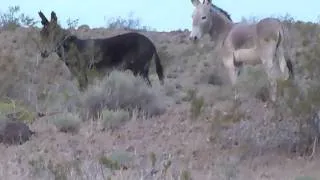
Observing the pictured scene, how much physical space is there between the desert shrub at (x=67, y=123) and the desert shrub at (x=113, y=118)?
1.49 feet

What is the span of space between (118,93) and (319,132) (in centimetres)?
539

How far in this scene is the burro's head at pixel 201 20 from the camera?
16984 mm

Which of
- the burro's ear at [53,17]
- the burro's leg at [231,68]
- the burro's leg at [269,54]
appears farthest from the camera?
the burro's ear at [53,17]

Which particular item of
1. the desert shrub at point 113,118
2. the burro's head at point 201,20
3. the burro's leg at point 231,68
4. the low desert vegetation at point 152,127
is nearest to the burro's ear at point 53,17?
the low desert vegetation at point 152,127

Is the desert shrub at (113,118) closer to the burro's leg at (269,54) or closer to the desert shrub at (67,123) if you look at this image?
the desert shrub at (67,123)

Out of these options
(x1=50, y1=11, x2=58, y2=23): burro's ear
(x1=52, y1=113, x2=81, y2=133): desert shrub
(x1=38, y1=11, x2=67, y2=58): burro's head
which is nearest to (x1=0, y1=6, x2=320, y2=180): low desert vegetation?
(x1=52, y1=113, x2=81, y2=133): desert shrub

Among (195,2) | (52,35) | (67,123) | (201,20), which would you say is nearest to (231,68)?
(201,20)

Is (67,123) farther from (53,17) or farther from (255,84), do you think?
(53,17)

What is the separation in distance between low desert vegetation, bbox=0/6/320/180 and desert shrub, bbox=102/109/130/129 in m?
0.02

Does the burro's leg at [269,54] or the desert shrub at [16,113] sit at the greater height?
the burro's leg at [269,54]

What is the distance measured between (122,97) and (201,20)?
208 cm

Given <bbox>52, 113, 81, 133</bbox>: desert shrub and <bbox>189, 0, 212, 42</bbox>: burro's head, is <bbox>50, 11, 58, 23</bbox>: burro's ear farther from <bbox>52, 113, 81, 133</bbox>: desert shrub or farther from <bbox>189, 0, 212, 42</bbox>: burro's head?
<bbox>52, 113, 81, 133</bbox>: desert shrub

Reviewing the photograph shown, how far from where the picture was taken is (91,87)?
17391 millimetres

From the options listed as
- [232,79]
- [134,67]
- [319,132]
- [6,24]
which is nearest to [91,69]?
[134,67]
